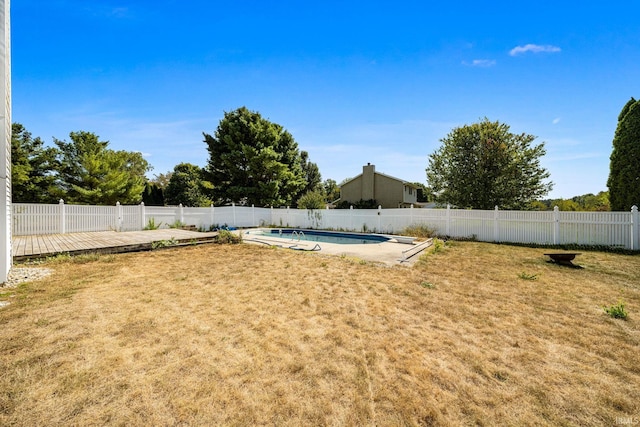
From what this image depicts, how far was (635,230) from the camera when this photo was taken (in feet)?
28.0

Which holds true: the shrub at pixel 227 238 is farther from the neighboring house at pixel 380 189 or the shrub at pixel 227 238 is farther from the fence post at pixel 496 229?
the neighboring house at pixel 380 189

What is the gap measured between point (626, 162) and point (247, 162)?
20991 mm

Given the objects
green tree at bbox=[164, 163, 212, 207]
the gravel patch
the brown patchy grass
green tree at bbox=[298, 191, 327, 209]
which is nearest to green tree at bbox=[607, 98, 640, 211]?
the brown patchy grass

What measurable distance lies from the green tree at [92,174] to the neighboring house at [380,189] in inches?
757

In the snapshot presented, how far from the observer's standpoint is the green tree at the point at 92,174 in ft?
64.2

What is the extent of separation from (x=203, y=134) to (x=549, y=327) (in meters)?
24.3

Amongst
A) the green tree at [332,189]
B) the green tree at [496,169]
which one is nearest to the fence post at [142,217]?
the green tree at [496,169]

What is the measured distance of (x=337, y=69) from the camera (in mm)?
11406

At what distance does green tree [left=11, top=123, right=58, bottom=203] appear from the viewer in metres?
19.2

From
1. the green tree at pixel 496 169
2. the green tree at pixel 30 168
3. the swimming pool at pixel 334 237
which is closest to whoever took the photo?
the swimming pool at pixel 334 237

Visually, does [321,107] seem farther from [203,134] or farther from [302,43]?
[203,134]

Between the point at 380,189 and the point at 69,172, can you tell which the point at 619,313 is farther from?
the point at 69,172

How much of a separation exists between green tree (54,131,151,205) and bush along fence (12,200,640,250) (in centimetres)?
938

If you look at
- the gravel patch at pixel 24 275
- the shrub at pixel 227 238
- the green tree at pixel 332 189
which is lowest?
the gravel patch at pixel 24 275
